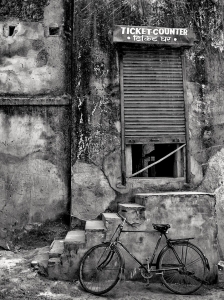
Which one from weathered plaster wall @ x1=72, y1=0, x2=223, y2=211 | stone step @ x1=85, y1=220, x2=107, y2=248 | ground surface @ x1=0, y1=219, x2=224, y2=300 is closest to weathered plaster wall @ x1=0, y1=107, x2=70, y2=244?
weathered plaster wall @ x1=72, y1=0, x2=223, y2=211

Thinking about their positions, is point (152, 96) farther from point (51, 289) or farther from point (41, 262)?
point (51, 289)

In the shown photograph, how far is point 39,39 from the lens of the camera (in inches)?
286

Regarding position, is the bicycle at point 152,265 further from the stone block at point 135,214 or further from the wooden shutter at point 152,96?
the wooden shutter at point 152,96

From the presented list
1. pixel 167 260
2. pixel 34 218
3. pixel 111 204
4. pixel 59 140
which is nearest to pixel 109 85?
pixel 59 140

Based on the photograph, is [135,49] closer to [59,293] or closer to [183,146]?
[183,146]

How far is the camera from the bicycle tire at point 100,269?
16.6 feet

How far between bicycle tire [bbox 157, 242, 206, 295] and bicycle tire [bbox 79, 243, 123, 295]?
72 centimetres

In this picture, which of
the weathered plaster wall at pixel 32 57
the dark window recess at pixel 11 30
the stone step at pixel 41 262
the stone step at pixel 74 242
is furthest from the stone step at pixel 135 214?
the dark window recess at pixel 11 30

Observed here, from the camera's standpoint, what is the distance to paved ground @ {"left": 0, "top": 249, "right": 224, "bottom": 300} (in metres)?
4.80

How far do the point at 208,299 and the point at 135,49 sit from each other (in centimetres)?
506

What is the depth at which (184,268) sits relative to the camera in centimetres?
529

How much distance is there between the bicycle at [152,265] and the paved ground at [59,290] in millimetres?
155

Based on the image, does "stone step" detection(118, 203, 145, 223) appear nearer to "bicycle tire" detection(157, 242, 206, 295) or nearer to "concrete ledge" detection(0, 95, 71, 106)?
"bicycle tire" detection(157, 242, 206, 295)

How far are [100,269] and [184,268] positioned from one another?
1378mm
